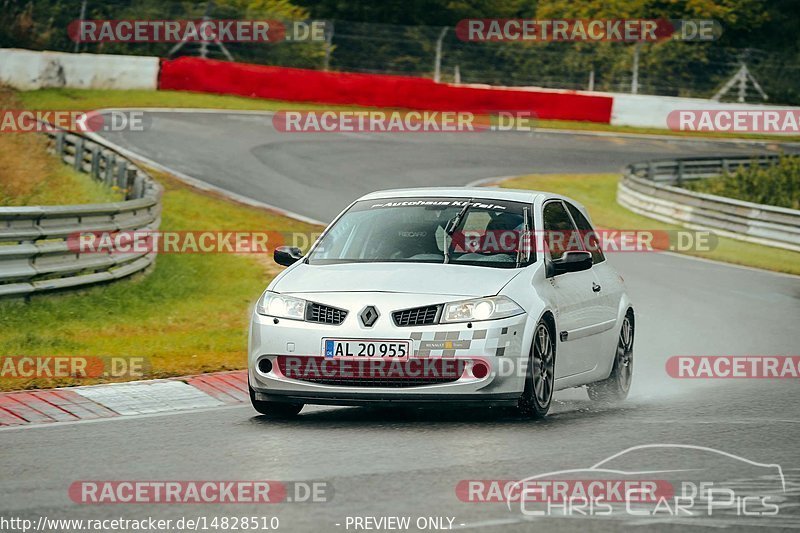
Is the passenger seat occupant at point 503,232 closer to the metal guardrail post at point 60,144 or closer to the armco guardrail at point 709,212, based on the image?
the armco guardrail at point 709,212

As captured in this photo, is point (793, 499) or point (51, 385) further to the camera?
point (51, 385)

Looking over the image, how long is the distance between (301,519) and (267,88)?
37941 millimetres

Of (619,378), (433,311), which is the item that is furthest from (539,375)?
(619,378)

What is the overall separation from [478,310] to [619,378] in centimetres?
254

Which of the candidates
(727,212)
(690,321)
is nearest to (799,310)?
(690,321)

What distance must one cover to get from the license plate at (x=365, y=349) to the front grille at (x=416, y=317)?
0.50ft

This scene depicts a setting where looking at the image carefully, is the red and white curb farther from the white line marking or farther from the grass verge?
the grass verge

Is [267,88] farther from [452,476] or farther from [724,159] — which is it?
[452,476]

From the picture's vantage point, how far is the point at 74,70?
39812mm

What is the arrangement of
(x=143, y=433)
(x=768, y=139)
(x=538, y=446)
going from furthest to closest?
1. (x=768, y=139)
2. (x=143, y=433)
3. (x=538, y=446)

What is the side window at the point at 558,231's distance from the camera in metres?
10.3

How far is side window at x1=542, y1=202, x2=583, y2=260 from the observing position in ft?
33.8

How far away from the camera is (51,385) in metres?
10.6

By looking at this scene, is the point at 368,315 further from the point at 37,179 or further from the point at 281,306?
the point at 37,179
